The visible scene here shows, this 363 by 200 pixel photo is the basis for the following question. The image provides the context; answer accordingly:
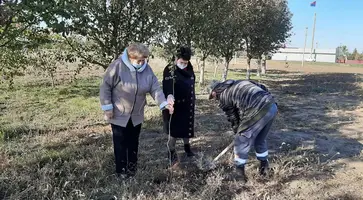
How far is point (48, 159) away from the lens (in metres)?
4.73

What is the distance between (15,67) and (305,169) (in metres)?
5.93

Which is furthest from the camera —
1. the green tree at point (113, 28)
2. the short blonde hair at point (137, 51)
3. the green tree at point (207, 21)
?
the green tree at point (207, 21)

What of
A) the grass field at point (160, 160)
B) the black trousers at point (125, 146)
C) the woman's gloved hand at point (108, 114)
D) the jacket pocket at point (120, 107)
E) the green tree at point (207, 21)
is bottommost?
the grass field at point (160, 160)

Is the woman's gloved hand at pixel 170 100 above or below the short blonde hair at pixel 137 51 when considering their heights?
below

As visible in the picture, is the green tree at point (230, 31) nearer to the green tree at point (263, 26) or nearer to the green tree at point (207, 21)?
the green tree at point (207, 21)

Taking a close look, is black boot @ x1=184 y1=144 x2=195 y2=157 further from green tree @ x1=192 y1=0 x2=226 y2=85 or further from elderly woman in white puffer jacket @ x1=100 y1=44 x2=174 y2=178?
green tree @ x1=192 y1=0 x2=226 y2=85

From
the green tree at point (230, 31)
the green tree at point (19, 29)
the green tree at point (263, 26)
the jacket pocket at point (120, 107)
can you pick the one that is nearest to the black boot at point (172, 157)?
the jacket pocket at point (120, 107)

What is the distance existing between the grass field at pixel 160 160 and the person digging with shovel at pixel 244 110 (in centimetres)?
40

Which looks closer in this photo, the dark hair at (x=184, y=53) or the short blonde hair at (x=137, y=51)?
the short blonde hair at (x=137, y=51)

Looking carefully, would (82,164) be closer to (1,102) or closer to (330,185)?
(330,185)

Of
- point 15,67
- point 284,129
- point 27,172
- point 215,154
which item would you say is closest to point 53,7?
point 27,172

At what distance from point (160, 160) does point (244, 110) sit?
1569mm

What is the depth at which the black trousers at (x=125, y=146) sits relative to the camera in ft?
13.8

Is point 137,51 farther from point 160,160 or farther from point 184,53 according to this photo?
point 160,160
